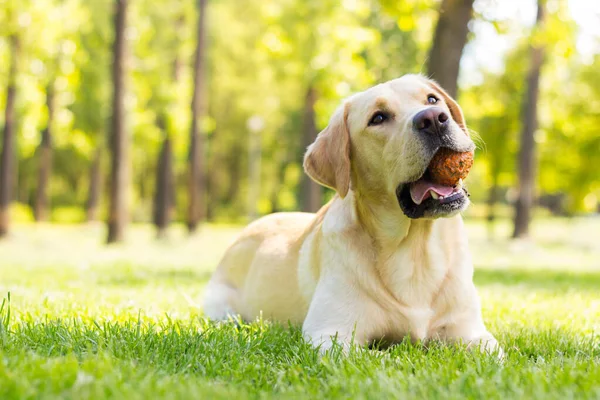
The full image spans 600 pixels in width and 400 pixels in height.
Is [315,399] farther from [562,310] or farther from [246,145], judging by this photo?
[246,145]

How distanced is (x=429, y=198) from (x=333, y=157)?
2.24 ft

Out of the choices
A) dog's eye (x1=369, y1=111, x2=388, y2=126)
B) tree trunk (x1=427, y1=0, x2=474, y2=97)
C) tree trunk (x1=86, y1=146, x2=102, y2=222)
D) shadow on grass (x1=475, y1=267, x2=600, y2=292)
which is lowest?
tree trunk (x1=86, y1=146, x2=102, y2=222)

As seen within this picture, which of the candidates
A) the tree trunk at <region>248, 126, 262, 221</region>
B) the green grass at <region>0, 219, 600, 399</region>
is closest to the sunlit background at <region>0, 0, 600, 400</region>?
the green grass at <region>0, 219, 600, 399</region>

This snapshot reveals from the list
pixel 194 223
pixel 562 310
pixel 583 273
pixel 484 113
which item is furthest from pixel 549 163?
pixel 562 310

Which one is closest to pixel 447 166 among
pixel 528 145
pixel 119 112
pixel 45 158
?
pixel 119 112

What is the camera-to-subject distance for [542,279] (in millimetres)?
8703

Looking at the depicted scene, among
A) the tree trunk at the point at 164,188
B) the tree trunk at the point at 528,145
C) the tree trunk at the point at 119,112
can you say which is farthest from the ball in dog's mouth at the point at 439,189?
the tree trunk at the point at 164,188

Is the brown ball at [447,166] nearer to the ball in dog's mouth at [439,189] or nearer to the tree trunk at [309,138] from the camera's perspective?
the ball in dog's mouth at [439,189]

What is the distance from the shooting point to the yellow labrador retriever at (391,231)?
350 cm

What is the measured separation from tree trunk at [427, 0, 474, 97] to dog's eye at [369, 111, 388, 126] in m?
6.59

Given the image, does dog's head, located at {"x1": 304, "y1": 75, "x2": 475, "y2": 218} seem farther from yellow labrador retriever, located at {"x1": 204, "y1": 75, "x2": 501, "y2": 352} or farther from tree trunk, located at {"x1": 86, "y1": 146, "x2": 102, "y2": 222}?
tree trunk, located at {"x1": 86, "y1": 146, "x2": 102, "y2": 222}

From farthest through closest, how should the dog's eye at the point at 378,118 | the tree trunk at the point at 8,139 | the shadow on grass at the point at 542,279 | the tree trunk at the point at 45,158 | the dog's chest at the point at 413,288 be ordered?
the tree trunk at the point at 45,158 < the tree trunk at the point at 8,139 < the shadow on grass at the point at 542,279 < the dog's eye at the point at 378,118 < the dog's chest at the point at 413,288

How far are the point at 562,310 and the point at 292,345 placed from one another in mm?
2900

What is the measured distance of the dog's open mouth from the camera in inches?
136
